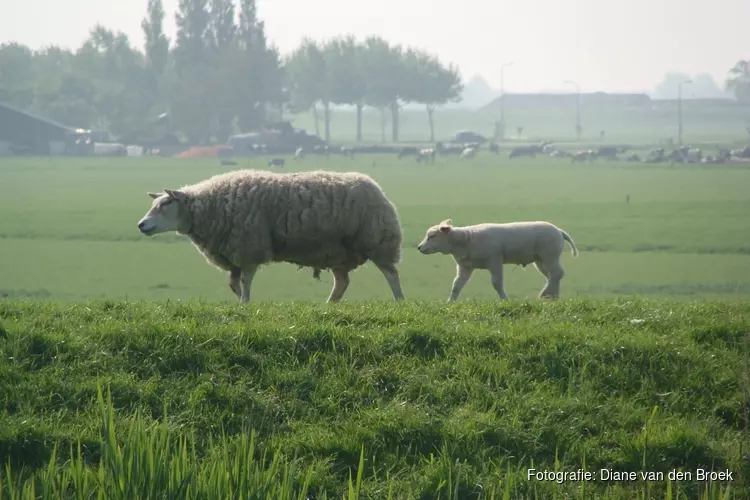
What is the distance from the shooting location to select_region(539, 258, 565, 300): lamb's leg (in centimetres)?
1375

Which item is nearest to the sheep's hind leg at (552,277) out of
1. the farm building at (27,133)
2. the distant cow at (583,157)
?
the farm building at (27,133)

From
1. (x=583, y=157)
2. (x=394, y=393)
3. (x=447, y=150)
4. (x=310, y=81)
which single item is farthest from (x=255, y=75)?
(x=394, y=393)

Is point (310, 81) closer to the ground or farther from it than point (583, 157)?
farther from it

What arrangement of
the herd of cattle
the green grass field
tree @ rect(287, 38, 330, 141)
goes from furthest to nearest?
tree @ rect(287, 38, 330, 141) → the herd of cattle → the green grass field

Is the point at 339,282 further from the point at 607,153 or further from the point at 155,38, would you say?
the point at 155,38

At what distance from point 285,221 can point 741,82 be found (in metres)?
102

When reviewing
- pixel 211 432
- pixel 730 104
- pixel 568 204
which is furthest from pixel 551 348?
pixel 730 104

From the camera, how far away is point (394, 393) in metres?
7.94

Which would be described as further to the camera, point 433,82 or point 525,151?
point 433,82

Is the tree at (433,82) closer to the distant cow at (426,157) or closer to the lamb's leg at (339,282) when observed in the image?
the distant cow at (426,157)

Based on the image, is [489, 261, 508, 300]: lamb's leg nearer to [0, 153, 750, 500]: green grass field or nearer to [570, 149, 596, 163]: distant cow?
[0, 153, 750, 500]: green grass field

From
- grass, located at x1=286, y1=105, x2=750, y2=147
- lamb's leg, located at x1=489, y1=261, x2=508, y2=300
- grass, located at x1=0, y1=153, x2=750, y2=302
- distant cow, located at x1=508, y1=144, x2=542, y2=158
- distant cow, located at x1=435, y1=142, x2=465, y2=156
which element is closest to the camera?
lamb's leg, located at x1=489, y1=261, x2=508, y2=300

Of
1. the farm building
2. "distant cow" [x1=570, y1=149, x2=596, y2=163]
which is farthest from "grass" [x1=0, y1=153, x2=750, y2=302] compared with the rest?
"distant cow" [x1=570, y1=149, x2=596, y2=163]

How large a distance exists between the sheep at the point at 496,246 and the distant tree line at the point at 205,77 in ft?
246
